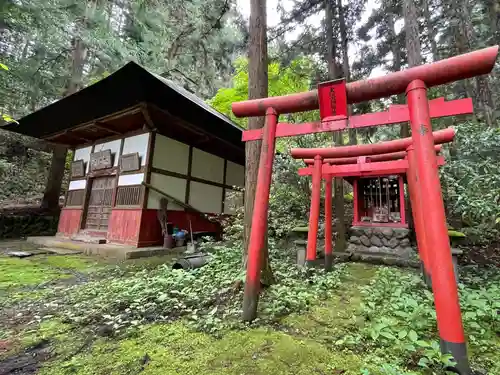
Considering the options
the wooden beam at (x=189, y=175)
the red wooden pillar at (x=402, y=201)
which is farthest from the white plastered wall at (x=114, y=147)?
the red wooden pillar at (x=402, y=201)

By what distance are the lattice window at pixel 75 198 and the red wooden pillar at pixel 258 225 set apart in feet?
28.8

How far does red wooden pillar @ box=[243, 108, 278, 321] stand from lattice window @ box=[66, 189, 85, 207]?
8.79 metres

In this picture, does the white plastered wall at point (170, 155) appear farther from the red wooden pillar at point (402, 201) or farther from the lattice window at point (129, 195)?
the red wooden pillar at point (402, 201)

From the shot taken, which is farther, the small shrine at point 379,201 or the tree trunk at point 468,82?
the small shrine at point 379,201

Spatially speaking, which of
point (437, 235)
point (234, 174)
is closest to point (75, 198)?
point (234, 174)

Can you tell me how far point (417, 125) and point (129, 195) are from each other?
7743 millimetres

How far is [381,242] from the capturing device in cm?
721

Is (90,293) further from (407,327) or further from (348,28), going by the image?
(348,28)

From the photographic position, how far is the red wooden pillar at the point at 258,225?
111 inches

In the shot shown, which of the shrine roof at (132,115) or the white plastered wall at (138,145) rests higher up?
the shrine roof at (132,115)

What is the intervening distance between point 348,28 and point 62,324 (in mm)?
10550

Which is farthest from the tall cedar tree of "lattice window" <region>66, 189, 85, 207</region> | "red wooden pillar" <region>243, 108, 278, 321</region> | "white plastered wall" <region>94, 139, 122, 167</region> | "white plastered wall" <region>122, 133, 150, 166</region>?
"lattice window" <region>66, 189, 85, 207</region>

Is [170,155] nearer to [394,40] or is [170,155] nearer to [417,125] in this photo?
[417,125]

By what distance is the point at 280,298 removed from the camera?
329 cm
